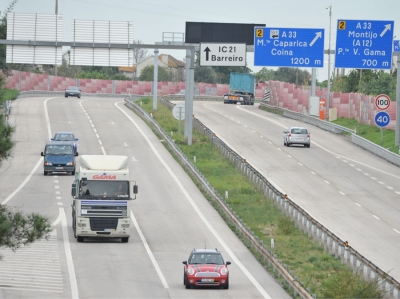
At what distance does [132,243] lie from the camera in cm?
3384

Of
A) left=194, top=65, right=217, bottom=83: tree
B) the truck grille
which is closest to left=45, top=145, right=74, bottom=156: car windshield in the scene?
the truck grille

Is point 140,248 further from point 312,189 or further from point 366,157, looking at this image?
point 366,157

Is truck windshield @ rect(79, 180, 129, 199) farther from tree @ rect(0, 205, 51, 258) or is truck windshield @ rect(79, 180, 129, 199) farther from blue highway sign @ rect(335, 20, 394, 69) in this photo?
blue highway sign @ rect(335, 20, 394, 69)

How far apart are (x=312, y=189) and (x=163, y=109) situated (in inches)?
1642

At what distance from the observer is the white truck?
3247 centimetres

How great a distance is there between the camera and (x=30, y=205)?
4094 centimetres

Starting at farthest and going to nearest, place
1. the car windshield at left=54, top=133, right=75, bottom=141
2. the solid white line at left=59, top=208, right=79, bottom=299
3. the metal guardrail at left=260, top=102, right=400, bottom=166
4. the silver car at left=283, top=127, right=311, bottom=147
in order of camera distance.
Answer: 1. the silver car at left=283, top=127, right=311, bottom=147
2. the metal guardrail at left=260, top=102, right=400, bottom=166
3. the car windshield at left=54, top=133, right=75, bottom=141
4. the solid white line at left=59, top=208, right=79, bottom=299

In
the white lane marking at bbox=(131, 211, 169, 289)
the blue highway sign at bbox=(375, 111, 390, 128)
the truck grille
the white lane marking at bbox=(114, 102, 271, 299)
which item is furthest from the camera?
the blue highway sign at bbox=(375, 111, 390, 128)

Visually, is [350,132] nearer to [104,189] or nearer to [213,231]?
[213,231]

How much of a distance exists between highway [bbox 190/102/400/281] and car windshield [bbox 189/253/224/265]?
6.56m

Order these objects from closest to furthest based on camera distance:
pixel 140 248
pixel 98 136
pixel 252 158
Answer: pixel 140 248, pixel 252 158, pixel 98 136

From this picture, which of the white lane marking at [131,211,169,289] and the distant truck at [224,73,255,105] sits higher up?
the distant truck at [224,73,255,105]

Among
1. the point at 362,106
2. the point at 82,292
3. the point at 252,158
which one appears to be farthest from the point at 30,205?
the point at 362,106

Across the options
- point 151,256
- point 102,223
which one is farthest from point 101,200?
point 151,256
